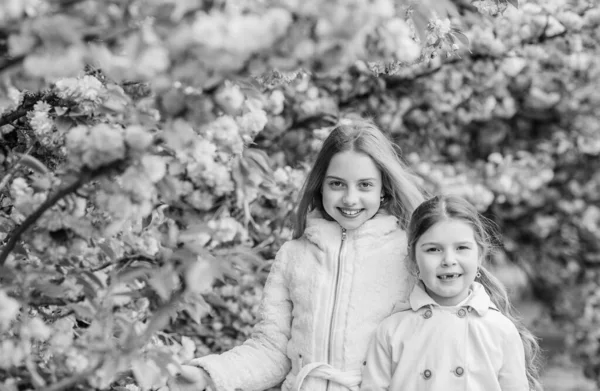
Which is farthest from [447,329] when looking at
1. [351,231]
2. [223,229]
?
[223,229]

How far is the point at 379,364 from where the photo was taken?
2.47m

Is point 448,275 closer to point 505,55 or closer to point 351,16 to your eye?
point 351,16

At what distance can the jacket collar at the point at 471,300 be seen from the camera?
2.47m

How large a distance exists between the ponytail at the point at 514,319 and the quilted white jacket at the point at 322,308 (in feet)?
0.87

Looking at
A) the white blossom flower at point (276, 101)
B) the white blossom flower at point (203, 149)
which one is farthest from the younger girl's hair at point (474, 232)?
the white blossom flower at point (276, 101)

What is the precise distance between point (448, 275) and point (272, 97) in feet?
5.58

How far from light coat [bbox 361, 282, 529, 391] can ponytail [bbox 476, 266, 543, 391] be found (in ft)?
0.55

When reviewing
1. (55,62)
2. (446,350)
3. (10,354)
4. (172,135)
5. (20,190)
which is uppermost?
(55,62)

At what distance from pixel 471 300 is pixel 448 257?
145mm

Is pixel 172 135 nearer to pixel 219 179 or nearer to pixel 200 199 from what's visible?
pixel 219 179

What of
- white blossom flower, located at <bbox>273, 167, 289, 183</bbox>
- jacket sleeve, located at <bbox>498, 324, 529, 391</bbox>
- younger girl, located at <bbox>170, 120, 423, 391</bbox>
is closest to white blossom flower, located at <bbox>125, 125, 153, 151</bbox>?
younger girl, located at <bbox>170, 120, 423, 391</bbox>

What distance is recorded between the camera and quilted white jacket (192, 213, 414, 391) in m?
2.51

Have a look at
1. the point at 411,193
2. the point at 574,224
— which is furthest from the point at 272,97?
the point at 574,224

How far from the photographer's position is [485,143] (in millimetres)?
6027
